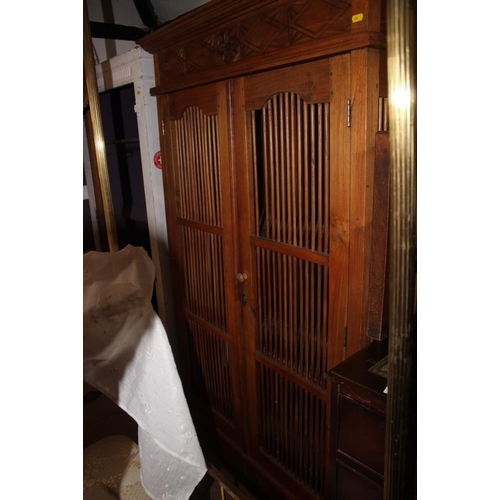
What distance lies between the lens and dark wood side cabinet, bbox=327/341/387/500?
1.22 metres

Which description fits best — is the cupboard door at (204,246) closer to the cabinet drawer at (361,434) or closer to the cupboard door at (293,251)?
the cupboard door at (293,251)

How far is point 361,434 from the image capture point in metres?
1.28

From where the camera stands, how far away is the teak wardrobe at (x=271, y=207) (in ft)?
4.59

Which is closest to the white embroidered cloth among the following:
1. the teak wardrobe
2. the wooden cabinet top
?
the wooden cabinet top

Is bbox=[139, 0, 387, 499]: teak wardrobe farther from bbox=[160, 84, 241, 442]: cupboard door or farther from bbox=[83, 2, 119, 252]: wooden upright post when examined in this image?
bbox=[83, 2, 119, 252]: wooden upright post

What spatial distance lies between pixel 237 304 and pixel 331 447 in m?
0.85

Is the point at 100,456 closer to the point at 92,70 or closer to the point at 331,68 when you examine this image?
the point at 92,70

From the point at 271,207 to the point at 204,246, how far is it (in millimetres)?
601

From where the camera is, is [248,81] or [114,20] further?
[114,20]

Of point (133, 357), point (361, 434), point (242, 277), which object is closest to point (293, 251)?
point (242, 277)

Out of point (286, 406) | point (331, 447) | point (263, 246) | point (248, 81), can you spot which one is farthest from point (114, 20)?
point (331, 447)

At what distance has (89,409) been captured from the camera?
2.53m

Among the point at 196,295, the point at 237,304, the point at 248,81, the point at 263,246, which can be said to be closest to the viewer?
the point at 248,81

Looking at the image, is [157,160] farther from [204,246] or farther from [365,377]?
[365,377]
